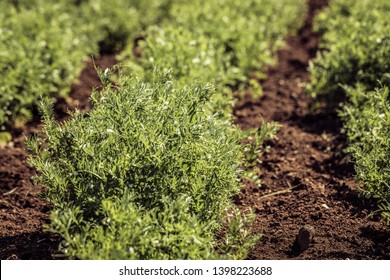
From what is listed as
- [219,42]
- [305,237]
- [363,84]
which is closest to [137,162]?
[305,237]

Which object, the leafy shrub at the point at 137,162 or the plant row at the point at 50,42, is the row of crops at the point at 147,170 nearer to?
the leafy shrub at the point at 137,162

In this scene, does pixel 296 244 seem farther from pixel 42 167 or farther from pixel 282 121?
pixel 282 121

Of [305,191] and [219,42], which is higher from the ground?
[219,42]

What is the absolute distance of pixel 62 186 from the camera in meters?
3.57

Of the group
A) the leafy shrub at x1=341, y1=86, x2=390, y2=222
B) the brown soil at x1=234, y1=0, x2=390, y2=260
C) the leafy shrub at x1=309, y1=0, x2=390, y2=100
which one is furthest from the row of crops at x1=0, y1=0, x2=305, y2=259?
the leafy shrub at x1=309, y1=0, x2=390, y2=100

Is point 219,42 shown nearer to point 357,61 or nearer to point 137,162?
point 357,61

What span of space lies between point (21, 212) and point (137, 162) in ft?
4.15

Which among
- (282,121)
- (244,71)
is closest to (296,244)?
(282,121)

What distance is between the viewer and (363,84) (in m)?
5.77

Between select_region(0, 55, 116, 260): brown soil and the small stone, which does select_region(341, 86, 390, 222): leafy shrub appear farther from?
select_region(0, 55, 116, 260): brown soil

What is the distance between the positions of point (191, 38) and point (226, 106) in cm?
109

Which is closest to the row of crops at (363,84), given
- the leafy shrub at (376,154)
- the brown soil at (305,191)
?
the leafy shrub at (376,154)

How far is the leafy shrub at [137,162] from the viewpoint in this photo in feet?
11.4

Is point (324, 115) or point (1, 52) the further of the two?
point (324, 115)
